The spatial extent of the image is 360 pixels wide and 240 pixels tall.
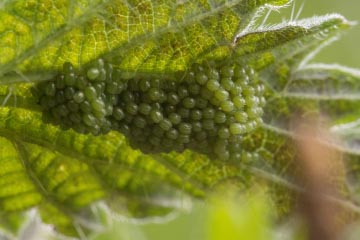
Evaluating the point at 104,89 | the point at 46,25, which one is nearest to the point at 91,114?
the point at 104,89

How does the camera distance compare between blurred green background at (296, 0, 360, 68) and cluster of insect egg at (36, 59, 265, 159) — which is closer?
cluster of insect egg at (36, 59, 265, 159)

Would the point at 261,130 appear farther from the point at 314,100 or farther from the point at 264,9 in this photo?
the point at 264,9

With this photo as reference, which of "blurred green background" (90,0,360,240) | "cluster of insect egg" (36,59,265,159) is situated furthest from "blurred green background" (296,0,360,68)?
"blurred green background" (90,0,360,240)

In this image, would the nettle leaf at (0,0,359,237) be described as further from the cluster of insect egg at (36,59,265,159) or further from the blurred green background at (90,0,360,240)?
the blurred green background at (90,0,360,240)

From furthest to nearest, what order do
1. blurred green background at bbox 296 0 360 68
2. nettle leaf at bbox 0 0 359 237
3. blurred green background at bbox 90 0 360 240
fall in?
blurred green background at bbox 296 0 360 68 < nettle leaf at bbox 0 0 359 237 < blurred green background at bbox 90 0 360 240

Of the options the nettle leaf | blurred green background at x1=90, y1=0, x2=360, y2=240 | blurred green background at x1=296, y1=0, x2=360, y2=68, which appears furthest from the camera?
blurred green background at x1=296, y1=0, x2=360, y2=68

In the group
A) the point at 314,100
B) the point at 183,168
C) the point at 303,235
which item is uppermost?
the point at 303,235
